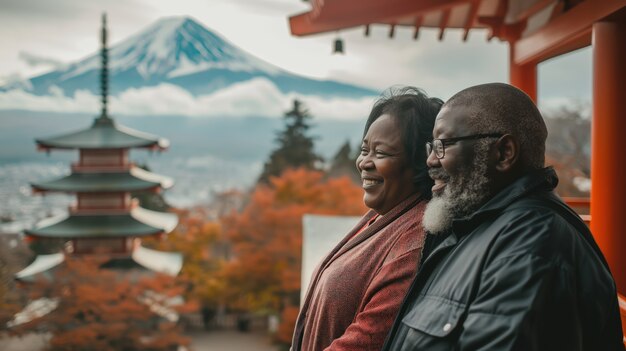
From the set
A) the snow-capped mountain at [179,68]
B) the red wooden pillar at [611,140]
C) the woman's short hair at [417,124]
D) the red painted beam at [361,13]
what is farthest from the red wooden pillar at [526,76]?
the snow-capped mountain at [179,68]

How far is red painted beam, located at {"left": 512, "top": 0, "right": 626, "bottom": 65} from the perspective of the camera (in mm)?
2014

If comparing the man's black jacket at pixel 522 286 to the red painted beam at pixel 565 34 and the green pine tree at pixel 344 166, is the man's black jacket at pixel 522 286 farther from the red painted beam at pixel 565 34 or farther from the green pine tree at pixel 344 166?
the green pine tree at pixel 344 166

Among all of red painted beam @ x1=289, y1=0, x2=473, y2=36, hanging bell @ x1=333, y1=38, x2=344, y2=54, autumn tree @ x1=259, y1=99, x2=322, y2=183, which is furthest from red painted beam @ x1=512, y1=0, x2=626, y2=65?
autumn tree @ x1=259, y1=99, x2=322, y2=183

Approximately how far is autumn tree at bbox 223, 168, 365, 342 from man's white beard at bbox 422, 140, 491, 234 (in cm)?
1337

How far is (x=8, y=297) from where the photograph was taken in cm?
1410

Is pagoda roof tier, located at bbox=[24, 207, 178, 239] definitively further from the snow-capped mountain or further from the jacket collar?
the snow-capped mountain

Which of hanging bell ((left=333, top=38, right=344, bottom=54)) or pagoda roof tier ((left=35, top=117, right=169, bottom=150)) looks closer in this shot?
hanging bell ((left=333, top=38, right=344, bottom=54))

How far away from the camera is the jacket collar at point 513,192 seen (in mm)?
990

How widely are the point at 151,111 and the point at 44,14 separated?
26.6 ft

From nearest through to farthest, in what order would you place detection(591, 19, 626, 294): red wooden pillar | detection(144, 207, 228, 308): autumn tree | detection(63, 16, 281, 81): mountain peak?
detection(591, 19, 626, 294): red wooden pillar, detection(144, 207, 228, 308): autumn tree, detection(63, 16, 281, 81): mountain peak

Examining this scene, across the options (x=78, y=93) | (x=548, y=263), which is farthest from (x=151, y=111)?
(x=548, y=263)

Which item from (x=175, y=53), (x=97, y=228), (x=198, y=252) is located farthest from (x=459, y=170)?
(x=175, y=53)

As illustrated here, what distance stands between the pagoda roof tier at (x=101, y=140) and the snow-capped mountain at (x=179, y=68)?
893 inches

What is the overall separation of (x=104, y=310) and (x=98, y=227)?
2.14m
